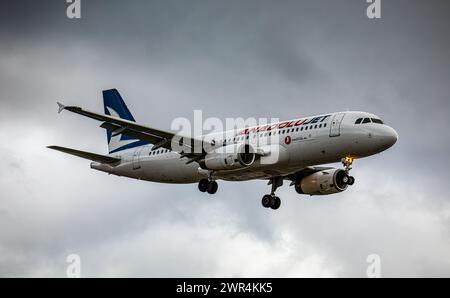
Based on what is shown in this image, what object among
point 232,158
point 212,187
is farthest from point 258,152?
point 212,187

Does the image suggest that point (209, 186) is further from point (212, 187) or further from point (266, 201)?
point (266, 201)

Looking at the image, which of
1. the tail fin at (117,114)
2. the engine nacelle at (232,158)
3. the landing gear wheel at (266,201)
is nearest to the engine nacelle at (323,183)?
the landing gear wheel at (266,201)

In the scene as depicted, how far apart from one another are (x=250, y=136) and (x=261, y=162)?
9.18 ft

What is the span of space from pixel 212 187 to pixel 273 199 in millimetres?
6793

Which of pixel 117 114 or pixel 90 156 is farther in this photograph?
pixel 117 114

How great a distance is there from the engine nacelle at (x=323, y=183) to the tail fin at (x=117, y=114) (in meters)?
14.7

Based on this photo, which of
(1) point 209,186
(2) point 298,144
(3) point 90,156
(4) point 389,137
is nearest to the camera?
(4) point 389,137

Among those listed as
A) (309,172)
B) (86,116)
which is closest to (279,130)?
(309,172)

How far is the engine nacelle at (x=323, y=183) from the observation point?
75.1 metres

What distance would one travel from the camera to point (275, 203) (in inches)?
3036

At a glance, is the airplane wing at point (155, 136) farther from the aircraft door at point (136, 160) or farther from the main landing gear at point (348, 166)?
the main landing gear at point (348, 166)
